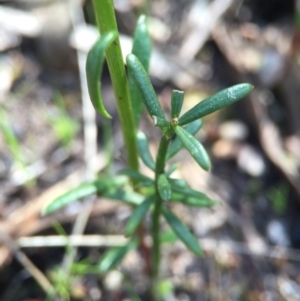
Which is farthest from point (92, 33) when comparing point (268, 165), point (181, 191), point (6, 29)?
point (181, 191)

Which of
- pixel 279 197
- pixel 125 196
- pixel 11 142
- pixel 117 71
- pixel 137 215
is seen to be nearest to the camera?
pixel 117 71

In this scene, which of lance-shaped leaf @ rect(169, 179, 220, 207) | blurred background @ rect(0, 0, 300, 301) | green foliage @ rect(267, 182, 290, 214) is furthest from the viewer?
green foliage @ rect(267, 182, 290, 214)

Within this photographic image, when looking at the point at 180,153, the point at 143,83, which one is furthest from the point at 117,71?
the point at 180,153

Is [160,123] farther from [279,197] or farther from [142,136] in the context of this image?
[279,197]

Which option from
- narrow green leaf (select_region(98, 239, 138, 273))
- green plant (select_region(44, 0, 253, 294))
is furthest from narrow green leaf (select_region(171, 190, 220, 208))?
narrow green leaf (select_region(98, 239, 138, 273))

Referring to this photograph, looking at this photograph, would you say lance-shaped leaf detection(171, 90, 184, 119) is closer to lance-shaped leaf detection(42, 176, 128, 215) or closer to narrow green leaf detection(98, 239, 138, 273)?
lance-shaped leaf detection(42, 176, 128, 215)

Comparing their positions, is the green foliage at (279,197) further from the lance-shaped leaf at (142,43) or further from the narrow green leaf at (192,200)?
the lance-shaped leaf at (142,43)

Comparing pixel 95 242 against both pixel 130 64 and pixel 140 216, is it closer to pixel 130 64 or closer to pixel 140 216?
pixel 140 216
